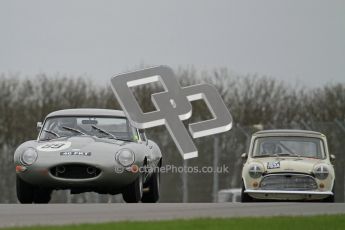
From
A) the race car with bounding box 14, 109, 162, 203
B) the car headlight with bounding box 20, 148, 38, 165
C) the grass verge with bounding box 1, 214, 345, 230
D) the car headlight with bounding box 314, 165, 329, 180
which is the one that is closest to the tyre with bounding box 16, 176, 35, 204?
the race car with bounding box 14, 109, 162, 203

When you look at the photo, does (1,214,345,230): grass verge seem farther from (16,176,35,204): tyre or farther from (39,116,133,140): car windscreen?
(39,116,133,140): car windscreen

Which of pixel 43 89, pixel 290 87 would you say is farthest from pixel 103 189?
pixel 290 87

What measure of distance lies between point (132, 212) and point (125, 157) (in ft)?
11.3

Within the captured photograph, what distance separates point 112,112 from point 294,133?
3.81 metres

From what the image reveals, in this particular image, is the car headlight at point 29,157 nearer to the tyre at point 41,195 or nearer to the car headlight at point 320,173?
the tyre at point 41,195

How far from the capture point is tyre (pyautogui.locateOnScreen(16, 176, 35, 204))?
17.2 m

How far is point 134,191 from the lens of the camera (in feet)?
56.7

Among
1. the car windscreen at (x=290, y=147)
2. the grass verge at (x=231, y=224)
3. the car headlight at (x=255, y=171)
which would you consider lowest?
the car headlight at (x=255, y=171)

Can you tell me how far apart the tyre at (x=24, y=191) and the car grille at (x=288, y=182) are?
4200 mm

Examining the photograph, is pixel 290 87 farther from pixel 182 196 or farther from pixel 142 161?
pixel 142 161

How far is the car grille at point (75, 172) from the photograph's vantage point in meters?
16.8

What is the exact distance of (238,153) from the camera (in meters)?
29.1

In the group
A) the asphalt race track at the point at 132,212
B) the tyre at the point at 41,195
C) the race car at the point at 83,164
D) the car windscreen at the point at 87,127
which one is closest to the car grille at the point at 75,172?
the race car at the point at 83,164

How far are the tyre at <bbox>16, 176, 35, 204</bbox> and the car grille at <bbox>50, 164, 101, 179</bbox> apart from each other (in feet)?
2.23
